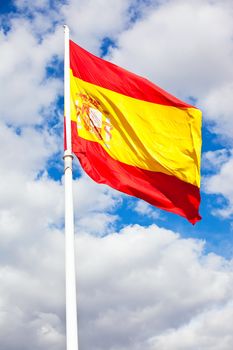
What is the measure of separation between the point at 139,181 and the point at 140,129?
2200 millimetres

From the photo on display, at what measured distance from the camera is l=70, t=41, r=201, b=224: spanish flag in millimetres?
17891

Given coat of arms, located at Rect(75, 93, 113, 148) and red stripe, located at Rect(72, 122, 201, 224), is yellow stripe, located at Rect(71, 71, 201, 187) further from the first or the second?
red stripe, located at Rect(72, 122, 201, 224)

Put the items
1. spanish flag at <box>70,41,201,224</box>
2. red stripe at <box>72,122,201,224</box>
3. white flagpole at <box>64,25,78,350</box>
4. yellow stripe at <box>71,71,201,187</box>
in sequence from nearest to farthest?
white flagpole at <box>64,25,78,350</box> → red stripe at <box>72,122,201,224</box> → spanish flag at <box>70,41,201,224</box> → yellow stripe at <box>71,71,201,187</box>

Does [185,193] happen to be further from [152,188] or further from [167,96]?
[167,96]

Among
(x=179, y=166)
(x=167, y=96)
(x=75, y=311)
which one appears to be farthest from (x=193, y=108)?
(x=75, y=311)

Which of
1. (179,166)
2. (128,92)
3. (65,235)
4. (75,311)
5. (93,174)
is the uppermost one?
(128,92)

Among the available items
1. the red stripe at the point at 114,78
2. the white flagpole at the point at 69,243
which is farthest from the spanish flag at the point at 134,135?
the white flagpole at the point at 69,243

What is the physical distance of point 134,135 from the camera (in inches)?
765

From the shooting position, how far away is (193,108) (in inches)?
850

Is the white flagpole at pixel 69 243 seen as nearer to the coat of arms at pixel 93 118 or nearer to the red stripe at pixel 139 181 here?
the red stripe at pixel 139 181

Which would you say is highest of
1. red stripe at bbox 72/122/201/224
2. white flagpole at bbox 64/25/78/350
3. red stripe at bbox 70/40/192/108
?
red stripe at bbox 70/40/192/108

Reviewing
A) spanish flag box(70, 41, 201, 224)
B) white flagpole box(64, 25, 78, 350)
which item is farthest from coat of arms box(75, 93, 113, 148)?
white flagpole box(64, 25, 78, 350)

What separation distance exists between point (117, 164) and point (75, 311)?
5.92 m

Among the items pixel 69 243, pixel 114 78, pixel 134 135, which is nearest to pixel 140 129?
pixel 134 135
